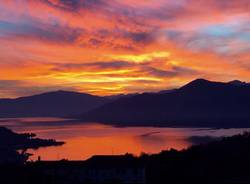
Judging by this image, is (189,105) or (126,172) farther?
(189,105)

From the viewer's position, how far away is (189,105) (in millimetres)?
104438

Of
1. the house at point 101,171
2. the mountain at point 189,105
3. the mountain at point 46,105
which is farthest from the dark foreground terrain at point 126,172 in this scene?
the mountain at point 46,105

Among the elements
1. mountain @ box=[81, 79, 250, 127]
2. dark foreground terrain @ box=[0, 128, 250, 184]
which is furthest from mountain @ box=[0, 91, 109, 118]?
dark foreground terrain @ box=[0, 128, 250, 184]

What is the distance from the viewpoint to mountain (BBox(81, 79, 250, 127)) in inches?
3848

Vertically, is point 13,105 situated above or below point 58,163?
above

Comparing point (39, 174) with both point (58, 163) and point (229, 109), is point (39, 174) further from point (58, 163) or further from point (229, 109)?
point (229, 109)

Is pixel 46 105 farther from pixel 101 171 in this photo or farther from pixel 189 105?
pixel 101 171

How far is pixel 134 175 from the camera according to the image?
14.0 metres

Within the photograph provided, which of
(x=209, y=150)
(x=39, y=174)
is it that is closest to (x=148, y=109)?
(x=209, y=150)

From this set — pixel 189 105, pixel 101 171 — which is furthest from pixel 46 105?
pixel 101 171

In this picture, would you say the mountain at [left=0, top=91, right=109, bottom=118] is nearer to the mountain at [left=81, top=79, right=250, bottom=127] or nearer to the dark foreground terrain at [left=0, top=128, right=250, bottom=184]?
the mountain at [left=81, top=79, right=250, bottom=127]

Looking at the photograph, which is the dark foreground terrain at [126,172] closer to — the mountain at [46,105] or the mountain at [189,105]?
the mountain at [189,105]

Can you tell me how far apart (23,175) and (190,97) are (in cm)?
9570

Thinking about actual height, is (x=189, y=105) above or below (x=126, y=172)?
above
